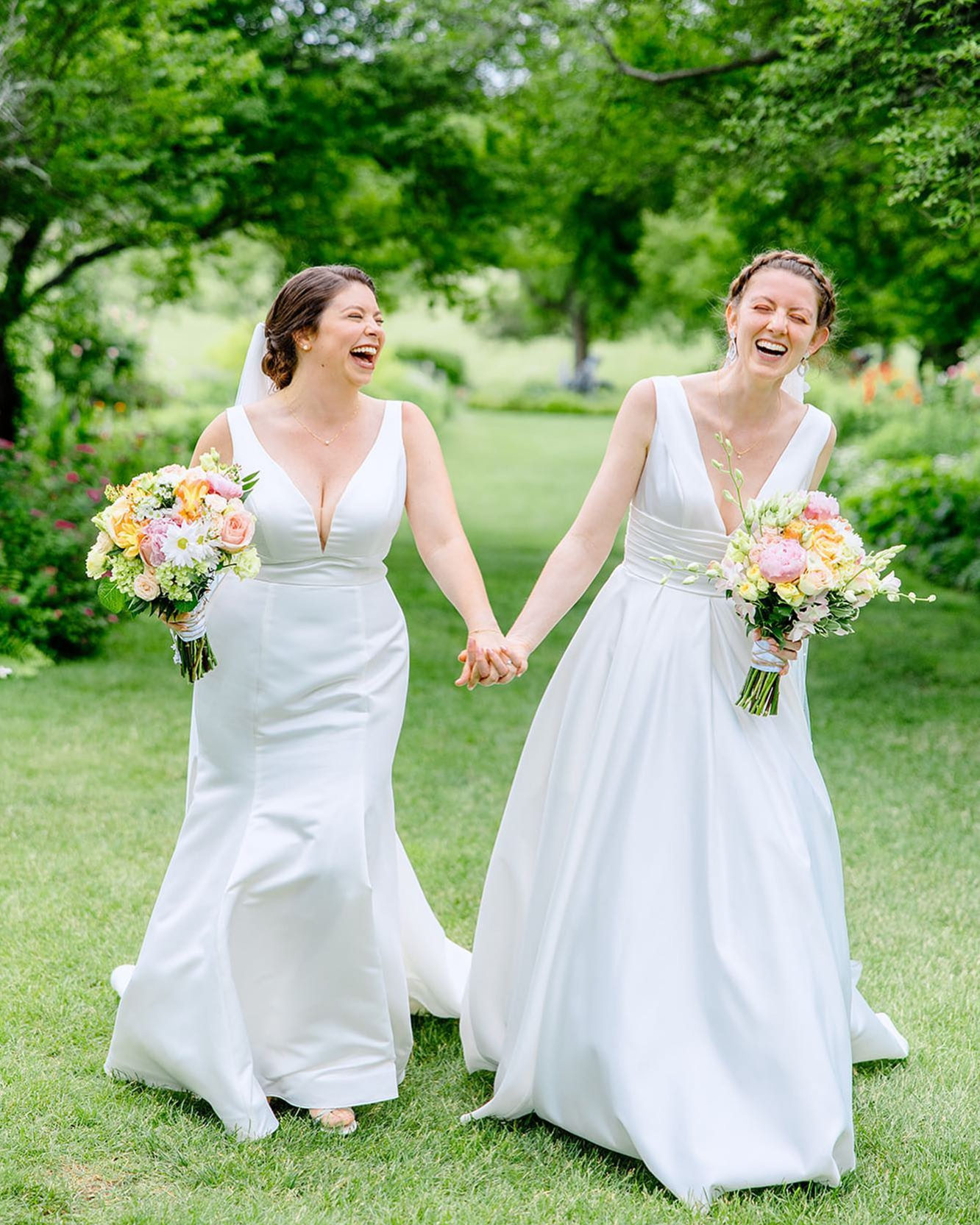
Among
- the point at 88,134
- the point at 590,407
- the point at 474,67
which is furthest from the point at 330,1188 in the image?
the point at 590,407

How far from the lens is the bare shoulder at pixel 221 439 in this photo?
4.09m

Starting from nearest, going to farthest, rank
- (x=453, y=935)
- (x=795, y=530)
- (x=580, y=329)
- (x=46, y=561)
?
(x=795, y=530) < (x=453, y=935) < (x=46, y=561) < (x=580, y=329)

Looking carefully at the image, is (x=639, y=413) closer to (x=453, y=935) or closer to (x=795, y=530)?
(x=795, y=530)

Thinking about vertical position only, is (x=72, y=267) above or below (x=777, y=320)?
below

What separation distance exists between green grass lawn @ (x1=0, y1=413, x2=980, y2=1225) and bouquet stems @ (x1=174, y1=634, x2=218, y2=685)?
1283 millimetres

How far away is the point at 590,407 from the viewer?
41875 millimetres

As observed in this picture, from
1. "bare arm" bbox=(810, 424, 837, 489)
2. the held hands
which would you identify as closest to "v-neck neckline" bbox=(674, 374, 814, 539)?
"bare arm" bbox=(810, 424, 837, 489)

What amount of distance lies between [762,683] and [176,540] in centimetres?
165

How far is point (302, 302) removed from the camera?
3969 millimetres

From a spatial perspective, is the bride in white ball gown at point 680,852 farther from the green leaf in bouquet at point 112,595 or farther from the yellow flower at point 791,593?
the green leaf in bouquet at point 112,595

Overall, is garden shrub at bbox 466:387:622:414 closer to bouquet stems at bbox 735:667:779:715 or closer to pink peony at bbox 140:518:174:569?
bouquet stems at bbox 735:667:779:715

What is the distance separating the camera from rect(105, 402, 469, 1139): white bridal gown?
3840 millimetres

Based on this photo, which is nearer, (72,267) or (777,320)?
(777,320)

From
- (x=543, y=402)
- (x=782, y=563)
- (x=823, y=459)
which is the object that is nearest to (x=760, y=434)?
(x=823, y=459)
